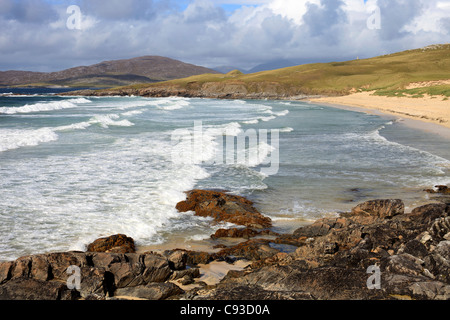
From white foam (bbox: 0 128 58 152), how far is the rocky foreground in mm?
17199

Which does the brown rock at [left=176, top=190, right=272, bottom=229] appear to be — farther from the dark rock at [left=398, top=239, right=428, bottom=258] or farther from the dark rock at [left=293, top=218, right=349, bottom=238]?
the dark rock at [left=398, top=239, right=428, bottom=258]

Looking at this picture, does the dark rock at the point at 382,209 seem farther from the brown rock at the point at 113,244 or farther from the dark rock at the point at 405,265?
the brown rock at the point at 113,244

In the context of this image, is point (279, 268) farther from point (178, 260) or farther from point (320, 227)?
point (320, 227)

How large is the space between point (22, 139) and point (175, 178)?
14.8 m

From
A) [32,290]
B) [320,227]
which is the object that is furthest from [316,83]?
[32,290]

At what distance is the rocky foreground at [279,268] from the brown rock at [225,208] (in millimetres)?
800

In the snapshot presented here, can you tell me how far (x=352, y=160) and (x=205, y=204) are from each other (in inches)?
404

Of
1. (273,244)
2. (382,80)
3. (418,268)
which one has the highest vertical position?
(382,80)

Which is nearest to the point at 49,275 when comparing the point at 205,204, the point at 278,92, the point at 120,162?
the point at 205,204

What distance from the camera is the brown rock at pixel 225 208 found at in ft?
38.3

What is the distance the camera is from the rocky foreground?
631 cm

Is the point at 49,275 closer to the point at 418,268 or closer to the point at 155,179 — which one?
the point at 418,268

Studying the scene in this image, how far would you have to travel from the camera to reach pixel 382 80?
346ft
